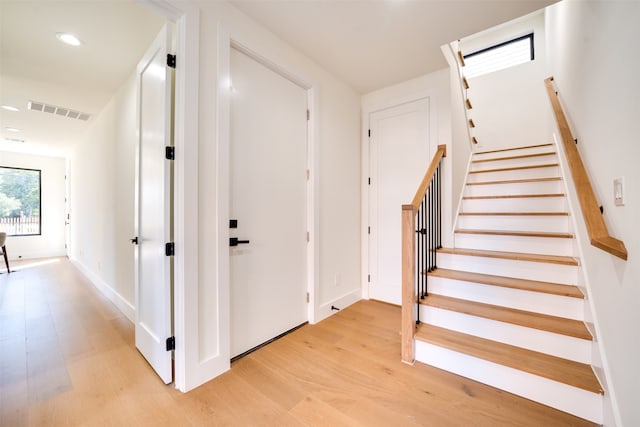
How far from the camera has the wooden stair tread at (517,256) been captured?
6.52ft

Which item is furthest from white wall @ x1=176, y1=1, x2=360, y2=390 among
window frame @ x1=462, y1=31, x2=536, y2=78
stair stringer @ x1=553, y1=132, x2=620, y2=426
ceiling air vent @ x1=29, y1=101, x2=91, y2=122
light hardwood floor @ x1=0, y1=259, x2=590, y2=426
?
window frame @ x1=462, y1=31, x2=536, y2=78

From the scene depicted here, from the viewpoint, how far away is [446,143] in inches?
107

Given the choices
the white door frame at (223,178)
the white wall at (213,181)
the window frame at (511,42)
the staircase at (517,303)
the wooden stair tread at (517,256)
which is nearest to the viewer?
Result: the staircase at (517,303)

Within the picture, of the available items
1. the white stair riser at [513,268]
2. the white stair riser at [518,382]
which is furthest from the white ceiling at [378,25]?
the white stair riser at [518,382]

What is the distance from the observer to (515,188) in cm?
291

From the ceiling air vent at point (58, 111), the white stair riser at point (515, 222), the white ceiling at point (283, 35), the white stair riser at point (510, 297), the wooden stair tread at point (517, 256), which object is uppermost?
the white ceiling at point (283, 35)

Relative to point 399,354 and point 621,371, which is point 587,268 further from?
point 399,354

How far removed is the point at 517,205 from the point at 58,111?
20.1ft

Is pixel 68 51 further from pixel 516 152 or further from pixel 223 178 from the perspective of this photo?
pixel 516 152

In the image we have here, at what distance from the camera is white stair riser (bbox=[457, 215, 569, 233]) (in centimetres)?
238

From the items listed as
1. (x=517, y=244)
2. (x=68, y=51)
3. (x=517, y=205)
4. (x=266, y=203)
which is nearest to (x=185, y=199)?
(x=266, y=203)

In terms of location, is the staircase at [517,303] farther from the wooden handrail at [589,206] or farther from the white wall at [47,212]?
the white wall at [47,212]

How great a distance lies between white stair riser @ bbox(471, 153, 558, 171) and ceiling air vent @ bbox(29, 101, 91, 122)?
5.78 metres

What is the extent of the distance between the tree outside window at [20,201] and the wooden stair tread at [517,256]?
8.77m
